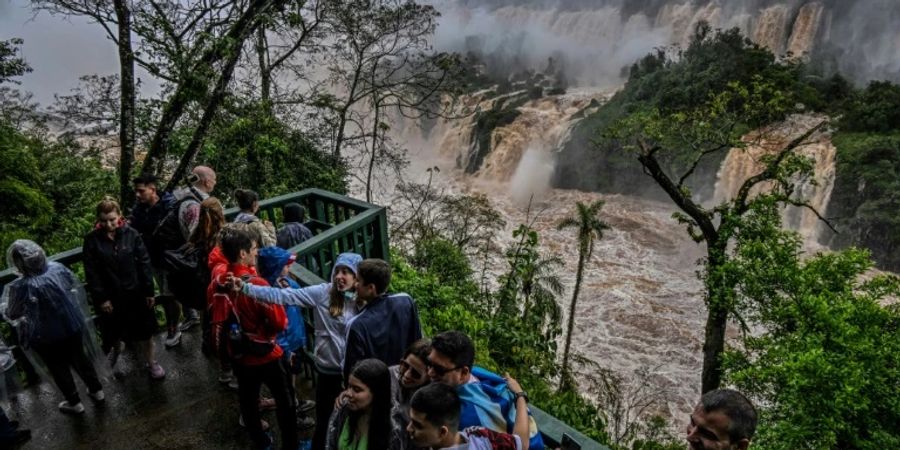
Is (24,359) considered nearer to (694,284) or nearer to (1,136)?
(1,136)

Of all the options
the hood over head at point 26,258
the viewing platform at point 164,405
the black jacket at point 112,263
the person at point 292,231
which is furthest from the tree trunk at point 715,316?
the hood over head at point 26,258

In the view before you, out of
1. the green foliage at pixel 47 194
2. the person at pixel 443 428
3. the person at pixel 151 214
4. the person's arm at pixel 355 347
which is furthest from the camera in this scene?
the green foliage at pixel 47 194

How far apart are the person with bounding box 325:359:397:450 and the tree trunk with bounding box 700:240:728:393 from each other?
11944mm

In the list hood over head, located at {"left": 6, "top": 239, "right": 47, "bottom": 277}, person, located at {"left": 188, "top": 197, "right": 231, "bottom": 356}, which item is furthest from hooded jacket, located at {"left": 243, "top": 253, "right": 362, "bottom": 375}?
hood over head, located at {"left": 6, "top": 239, "right": 47, "bottom": 277}

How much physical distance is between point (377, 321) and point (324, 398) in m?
0.75

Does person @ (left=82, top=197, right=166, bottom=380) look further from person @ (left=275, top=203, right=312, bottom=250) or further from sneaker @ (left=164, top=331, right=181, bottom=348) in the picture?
person @ (left=275, top=203, right=312, bottom=250)

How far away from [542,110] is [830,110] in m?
19.4

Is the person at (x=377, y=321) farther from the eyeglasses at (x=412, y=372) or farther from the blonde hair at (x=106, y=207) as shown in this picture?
the blonde hair at (x=106, y=207)

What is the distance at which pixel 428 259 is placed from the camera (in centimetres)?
1524

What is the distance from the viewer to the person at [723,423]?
2.32m

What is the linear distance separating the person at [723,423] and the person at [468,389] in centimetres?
68

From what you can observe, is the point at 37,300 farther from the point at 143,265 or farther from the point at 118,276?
the point at 143,265

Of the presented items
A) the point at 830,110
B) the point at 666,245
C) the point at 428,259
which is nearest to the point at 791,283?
the point at 428,259

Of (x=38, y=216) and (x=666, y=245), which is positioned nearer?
(x=38, y=216)
